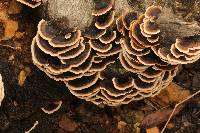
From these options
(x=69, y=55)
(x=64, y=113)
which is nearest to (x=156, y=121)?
(x=64, y=113)

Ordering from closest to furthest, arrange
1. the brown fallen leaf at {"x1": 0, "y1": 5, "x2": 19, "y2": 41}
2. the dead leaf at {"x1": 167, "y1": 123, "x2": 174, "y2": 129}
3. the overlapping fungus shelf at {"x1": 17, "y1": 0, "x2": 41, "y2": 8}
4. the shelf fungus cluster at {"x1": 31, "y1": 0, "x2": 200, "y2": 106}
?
the shelf fungus cluster at {"x1": 31, "y1": 0, "x2": 200, "y2": 106}
the overlapping fungus shelf at {"x1": 17, "y1": 0, "x2": 41, "y2": 8}
the brown fallen leaf at {"x1": 0, "y1": 5, "x2": 19, "y2": 41}
the dead leaf at {"x1": 167, "y1": 123, "x2": 174, "y2": 129}

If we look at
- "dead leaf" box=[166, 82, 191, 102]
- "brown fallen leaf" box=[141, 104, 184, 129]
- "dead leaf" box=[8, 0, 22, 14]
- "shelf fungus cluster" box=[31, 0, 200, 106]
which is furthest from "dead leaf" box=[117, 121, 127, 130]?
"dead leaf" box=[8, 0, 22, 14]

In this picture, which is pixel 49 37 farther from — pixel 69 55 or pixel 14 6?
pixel 14 6

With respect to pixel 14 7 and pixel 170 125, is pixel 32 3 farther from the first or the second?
pixel 170 125

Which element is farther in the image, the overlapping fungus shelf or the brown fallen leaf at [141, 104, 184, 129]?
the brown fallen leaf at [141, 104, 184, 129]

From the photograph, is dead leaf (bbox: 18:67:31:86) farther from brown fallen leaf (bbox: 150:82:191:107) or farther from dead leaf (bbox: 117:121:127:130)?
brown fallen leaf (bbox: 150:82:191:107)

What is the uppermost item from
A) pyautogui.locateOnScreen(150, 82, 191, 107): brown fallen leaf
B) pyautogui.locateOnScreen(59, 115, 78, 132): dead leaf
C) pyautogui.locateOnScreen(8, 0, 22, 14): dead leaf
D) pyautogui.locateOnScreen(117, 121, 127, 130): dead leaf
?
pyautogui.locateOnScreen(8, 0, 22, 14): dead leaf

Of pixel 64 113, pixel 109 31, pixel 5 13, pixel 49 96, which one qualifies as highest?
pixel 109 31
